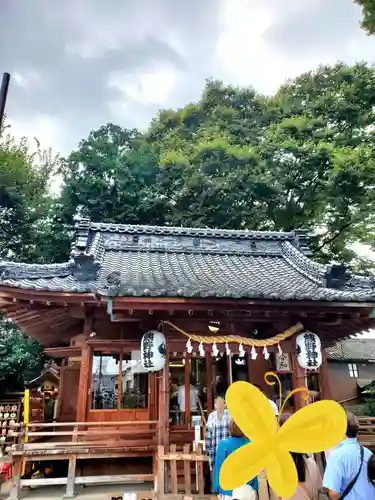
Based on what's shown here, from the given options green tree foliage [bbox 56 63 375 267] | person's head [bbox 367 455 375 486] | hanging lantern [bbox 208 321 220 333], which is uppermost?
green tree foliage [bbox 56 63 375 267]

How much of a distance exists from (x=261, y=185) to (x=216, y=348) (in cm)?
1479

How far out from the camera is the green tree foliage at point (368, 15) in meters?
8.26

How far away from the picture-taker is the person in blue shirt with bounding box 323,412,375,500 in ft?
10.3

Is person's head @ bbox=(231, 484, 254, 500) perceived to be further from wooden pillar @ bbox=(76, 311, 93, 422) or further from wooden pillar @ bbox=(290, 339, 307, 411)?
wooden pillar @ bbox=(76, 311, 93, 422)

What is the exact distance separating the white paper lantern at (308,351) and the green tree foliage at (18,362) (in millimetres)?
13384

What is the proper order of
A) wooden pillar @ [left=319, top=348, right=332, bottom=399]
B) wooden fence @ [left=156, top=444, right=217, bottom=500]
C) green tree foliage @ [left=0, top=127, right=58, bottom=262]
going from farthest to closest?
1. green tree foliage @ [left=0, top=127, right=58, bottom=262]
2. wooden pillar @ [left=319, top=348, right=332, bottom=399]
3. wooden fence @ [left=156, top=444, right=217, bottom=500]

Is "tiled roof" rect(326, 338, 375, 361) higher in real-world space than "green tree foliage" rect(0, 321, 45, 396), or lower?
higher

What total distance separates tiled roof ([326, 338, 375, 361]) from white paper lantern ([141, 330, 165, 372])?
17.2 m

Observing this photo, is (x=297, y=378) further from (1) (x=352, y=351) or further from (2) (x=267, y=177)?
(1) (x=352, y=351)

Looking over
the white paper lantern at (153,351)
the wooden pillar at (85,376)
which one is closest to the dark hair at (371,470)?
the white paper lantern at (153,351)

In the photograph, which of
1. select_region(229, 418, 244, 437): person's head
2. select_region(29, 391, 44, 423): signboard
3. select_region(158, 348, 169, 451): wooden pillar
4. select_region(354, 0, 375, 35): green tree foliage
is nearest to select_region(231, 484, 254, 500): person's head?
select_region(229, 418, 244, 437): person's head

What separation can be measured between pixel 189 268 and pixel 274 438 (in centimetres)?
807

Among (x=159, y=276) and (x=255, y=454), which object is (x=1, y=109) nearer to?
(x=255, y=454)

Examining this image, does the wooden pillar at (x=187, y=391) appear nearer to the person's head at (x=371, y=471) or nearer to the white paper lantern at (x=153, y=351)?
the white paper lantern at (x=153, y=351)
